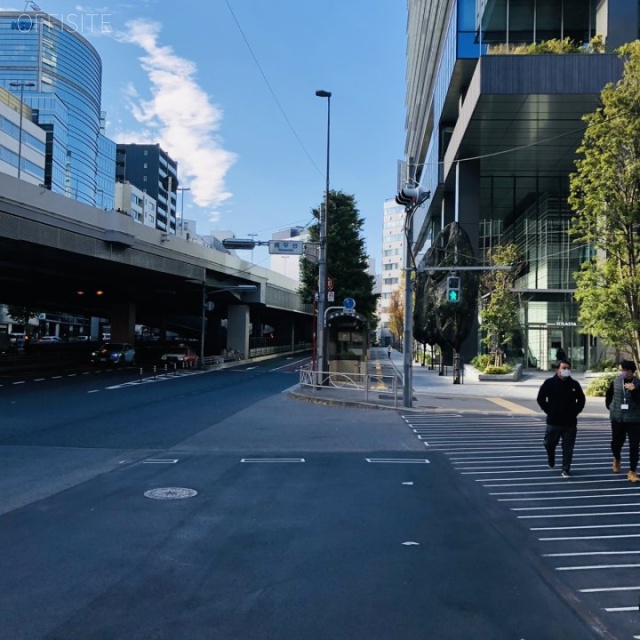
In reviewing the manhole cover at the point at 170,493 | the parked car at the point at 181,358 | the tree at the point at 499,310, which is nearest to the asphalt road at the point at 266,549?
the manhole cover at the point at 170,493

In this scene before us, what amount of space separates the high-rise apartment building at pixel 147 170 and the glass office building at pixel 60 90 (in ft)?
40.1

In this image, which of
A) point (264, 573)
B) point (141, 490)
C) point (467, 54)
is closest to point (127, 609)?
point (264, 573)

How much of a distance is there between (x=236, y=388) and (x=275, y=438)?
14120 mm

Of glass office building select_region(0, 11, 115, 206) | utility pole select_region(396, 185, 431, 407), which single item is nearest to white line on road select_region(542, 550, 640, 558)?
utility pole select_region(396, 185, 431, 407)

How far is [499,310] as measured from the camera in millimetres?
32094

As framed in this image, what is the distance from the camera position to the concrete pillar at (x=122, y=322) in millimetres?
52625

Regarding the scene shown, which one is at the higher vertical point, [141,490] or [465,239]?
[465,239]

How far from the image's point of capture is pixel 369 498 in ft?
26.7

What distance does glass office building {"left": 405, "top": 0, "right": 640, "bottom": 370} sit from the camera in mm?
28000

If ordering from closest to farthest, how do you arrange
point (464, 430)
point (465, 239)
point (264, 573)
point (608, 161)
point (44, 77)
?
point (264, 573) → point (464, 430) → point (608, 161) → point (465, 239) → point (44, 77)

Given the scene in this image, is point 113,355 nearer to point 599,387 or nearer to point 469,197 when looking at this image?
point 469,197

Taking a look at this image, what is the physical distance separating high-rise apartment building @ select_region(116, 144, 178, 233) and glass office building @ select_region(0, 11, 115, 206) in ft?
40.1

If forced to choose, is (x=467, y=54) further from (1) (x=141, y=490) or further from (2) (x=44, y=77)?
(2) (x=44, y=77)

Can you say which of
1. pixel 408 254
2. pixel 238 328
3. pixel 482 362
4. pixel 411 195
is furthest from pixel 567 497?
pixel 238 328
